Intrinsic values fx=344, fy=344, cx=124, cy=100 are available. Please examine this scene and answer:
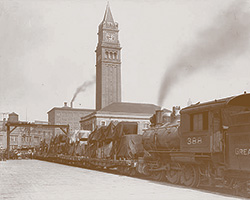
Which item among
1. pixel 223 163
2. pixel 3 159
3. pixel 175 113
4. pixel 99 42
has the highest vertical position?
pixel 99 42

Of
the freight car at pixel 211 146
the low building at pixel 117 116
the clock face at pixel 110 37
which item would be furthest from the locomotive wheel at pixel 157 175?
the clock face at pixel 110 37

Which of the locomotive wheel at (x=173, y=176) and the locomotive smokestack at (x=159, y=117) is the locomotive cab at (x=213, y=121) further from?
the locomotive smokestack at (x=159, y=117)

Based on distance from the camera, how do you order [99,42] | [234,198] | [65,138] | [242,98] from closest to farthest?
[234,198], [242,98], [65,138], [99,42]

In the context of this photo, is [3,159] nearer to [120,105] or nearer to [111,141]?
[111,141]

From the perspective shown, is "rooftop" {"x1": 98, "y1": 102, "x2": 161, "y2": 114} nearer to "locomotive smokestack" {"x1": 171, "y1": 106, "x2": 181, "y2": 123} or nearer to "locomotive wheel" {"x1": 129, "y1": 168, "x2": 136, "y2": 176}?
"locomotive wheel" {"x1": 129, "y1": 168, "x2": 136, "y2": 176}

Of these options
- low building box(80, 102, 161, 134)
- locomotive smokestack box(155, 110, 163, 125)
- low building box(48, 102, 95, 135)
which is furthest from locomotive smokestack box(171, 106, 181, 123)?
low building box(48, 102, 95, 135)

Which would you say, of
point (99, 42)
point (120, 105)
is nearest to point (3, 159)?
point (120, 105)

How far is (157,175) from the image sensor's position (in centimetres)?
1517

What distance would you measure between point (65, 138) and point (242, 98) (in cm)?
2293

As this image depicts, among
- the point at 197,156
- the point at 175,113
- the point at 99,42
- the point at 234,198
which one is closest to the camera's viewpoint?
the point at 234,198

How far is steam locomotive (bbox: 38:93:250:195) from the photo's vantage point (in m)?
9.97

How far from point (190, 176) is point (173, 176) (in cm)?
133

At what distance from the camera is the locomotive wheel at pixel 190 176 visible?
1202 centimetres

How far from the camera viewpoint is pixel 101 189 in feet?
36.8
